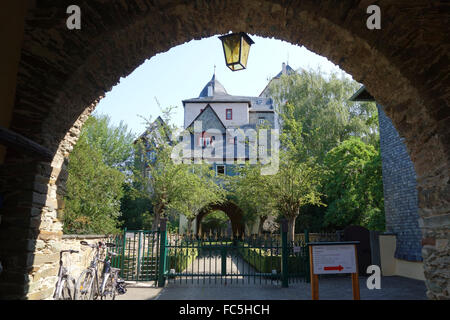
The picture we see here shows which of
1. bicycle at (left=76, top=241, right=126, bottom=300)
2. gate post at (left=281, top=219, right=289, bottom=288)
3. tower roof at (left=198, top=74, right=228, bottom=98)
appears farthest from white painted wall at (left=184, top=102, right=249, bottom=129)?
bicycle at (left=76, top=241, right=126, bottom=300)

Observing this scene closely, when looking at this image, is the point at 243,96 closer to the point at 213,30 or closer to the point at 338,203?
the point at 338,203

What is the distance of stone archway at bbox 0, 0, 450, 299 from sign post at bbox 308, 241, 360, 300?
4.53 feet

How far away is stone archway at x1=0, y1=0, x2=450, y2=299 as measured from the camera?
3455 millimetres

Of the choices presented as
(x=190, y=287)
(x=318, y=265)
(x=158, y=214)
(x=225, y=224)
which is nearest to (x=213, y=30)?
(x=318, y=265)

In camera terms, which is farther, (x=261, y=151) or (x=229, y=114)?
(x=229, y=114)

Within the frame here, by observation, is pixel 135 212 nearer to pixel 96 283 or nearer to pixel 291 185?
pixel 291 185

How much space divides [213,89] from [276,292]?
103 ft

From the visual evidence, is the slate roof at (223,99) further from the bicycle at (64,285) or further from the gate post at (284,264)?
the bicycle at (64,285)

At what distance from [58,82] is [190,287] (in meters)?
6.97

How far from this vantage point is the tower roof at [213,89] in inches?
1443

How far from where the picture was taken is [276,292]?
8273 mm

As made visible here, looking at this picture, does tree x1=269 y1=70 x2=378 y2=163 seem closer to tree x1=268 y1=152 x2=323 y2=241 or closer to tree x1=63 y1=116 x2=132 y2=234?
tree x1=268 y1=152 x2=323 y2=241

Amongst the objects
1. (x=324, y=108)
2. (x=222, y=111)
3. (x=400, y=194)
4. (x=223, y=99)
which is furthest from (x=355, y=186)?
(x=223, y=99)

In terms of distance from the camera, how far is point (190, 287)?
8938 millimetres
